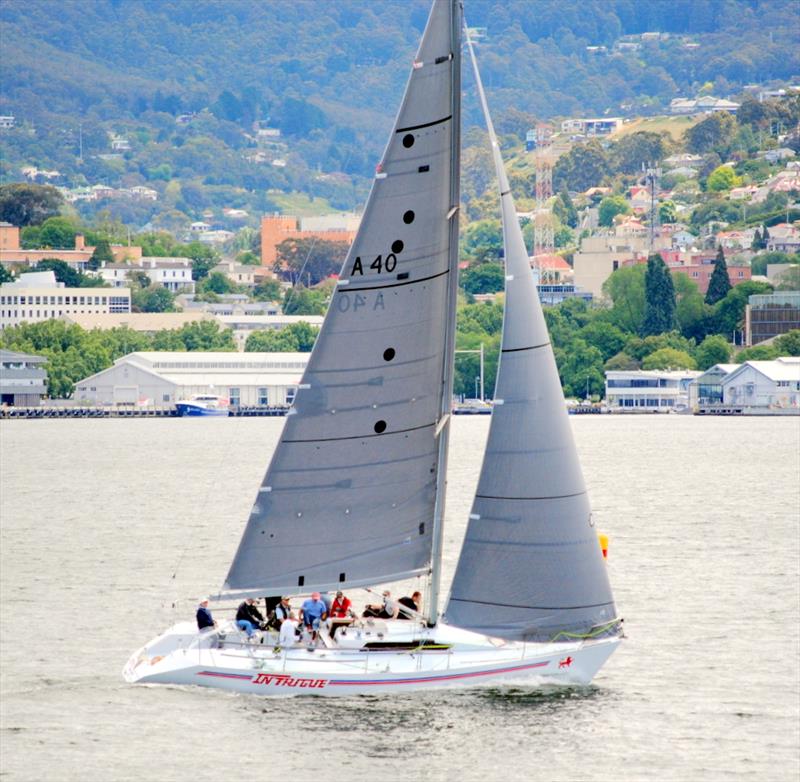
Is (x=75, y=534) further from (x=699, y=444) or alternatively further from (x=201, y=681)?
(x=699, y=444)

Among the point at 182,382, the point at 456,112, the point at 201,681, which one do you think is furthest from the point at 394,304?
the point at 182,382

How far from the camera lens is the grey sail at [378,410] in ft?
98.0

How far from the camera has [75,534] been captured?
2343 inches

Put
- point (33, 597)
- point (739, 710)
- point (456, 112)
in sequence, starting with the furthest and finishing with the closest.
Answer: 1. point (33, 597)
2. point (739, 710)
3. point (456, 112)

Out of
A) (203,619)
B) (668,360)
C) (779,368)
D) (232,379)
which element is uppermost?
(668,360)

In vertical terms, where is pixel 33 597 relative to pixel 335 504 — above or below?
below

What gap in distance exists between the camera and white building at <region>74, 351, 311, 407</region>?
176 metres

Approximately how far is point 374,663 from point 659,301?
155 m

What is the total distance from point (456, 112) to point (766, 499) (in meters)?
44.0

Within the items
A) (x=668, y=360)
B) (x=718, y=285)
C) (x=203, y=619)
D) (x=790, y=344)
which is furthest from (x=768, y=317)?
(x=203, y=619)

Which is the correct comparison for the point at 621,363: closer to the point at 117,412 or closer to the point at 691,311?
the point at 691,311

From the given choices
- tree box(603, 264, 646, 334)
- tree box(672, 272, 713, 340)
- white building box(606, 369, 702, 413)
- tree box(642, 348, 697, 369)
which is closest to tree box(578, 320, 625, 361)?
tree box(603, 264, 646, 334)

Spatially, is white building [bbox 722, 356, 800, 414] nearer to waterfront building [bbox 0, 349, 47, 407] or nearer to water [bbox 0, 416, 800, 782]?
waterfront building [bbox 0, 349, 47, 407]

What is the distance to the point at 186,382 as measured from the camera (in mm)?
176875
